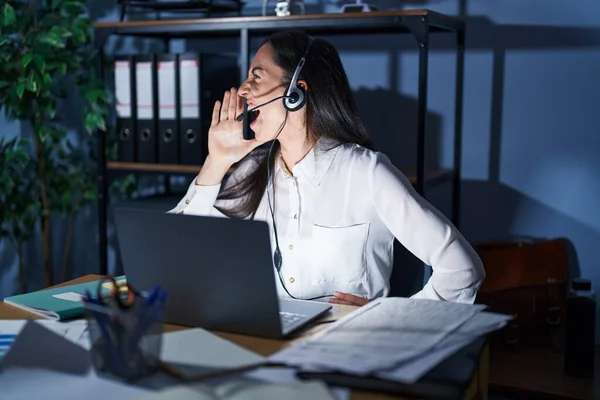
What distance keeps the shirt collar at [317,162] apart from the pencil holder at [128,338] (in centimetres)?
83

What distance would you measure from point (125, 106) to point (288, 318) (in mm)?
1640

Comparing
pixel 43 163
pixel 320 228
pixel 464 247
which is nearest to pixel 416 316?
pixel 464 247

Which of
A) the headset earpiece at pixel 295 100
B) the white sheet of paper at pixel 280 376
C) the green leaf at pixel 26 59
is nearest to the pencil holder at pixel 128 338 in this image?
the white sheet of paper at pixel 280 376

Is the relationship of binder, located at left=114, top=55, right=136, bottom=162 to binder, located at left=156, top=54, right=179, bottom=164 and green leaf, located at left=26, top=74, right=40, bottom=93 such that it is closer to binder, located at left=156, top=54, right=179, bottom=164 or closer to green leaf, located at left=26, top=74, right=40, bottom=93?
binder, located at left=156, top=54, right=179, bottom=164

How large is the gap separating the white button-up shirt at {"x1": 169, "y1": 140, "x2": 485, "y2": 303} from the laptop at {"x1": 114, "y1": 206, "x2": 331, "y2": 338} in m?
0.42

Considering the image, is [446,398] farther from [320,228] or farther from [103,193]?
[103,193]

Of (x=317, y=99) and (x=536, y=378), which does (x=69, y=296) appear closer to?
(x=317, y=99)

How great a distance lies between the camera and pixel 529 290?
2.30 meters

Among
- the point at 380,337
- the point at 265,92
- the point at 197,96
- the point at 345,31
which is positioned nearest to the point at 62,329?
the point at 380,337

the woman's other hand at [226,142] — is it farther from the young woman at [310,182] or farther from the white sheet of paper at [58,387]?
the white sheet of paper at [58,387]

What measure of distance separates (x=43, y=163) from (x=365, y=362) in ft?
7.27

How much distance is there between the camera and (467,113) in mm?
2527

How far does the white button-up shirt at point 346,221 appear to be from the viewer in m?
1.56

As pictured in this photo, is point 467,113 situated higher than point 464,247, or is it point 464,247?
point 467,113
